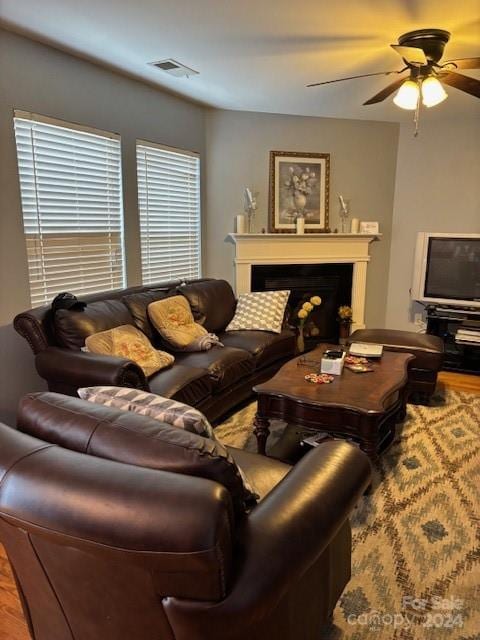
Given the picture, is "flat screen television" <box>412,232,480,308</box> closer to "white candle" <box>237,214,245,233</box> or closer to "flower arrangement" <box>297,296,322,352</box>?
"flower arrangement" <box>297,296,322,352</box>

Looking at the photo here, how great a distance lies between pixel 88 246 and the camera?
3.64 metres

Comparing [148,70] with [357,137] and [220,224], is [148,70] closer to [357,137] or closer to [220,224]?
[220,224]

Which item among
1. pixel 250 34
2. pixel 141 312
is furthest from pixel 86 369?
pixel 250 34

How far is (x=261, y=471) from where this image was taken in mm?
1813

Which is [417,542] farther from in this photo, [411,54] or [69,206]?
[69,206]

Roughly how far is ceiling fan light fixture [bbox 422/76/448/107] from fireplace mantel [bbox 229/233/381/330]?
7.38 feet

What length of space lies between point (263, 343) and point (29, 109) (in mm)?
2307

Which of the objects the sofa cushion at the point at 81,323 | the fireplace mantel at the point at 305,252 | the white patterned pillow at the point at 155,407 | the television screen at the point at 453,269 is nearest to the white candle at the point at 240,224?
the fireplace mantel at the point at 305,252

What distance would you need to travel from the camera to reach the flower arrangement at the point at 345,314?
5.29 metres

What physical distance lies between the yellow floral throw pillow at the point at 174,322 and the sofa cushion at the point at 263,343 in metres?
0.28

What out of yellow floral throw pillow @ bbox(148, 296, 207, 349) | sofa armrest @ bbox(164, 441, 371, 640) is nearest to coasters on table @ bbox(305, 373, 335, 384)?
yellow floral throw pillow @ bbox(148, 296, 207, 349)

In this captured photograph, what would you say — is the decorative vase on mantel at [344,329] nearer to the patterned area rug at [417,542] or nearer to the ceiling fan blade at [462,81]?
the patterned area rug at [417,542]

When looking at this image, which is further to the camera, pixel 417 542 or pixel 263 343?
pixel 263 343

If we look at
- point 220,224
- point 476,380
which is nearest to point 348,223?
point 220,224
